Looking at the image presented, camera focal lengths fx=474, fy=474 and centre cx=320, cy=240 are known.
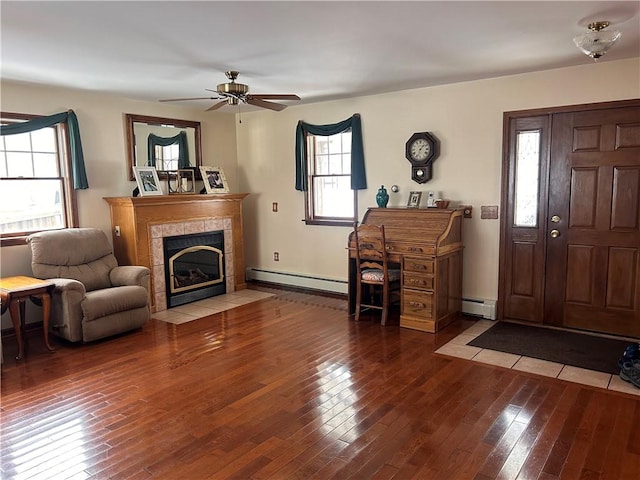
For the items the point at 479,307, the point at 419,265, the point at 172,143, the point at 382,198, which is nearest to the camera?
the point at 419,265

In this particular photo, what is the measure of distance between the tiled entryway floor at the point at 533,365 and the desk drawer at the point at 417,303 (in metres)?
0.37

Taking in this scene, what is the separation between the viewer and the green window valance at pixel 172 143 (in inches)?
221

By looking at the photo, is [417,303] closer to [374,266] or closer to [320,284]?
[374,266]

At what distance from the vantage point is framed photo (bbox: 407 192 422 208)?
505 cm

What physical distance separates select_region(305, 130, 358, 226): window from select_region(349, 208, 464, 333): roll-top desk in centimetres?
103

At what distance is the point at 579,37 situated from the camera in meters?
2.98

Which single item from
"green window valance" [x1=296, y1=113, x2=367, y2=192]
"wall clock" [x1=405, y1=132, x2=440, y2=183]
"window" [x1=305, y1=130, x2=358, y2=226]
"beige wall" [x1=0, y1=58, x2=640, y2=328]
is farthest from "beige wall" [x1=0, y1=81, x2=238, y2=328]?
"wall clock" [x1=405, y1=132, x2=440, y2=183]

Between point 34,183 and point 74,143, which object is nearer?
point 34,183

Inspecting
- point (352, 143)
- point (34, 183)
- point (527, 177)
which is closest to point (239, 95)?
point (352, 143)

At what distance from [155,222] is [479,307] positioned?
3595 millimetres

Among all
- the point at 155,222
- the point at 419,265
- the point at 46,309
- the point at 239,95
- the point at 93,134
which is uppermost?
the point at 239,95

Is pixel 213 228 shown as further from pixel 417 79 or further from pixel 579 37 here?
pixel 579 37

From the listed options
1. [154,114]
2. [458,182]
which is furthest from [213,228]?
[458,182]

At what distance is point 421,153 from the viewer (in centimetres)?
508
